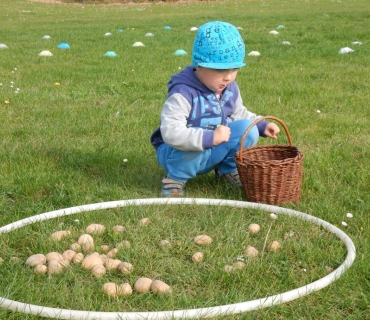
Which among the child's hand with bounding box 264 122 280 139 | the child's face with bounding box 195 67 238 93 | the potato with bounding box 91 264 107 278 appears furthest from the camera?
the child's hand with bounding box 264 122 280 139

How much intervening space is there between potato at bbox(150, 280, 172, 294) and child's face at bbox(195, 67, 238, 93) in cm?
145

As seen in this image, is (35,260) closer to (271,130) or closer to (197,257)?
(197,257)

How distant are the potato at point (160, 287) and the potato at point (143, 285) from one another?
2 centimetres

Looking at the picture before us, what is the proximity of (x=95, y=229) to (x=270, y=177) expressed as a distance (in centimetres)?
102

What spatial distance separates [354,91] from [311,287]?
13.6ft

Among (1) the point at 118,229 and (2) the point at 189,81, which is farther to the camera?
(2) the point at 189,81

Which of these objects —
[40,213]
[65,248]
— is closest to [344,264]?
[65,248]

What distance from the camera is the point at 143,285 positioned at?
2.39 m

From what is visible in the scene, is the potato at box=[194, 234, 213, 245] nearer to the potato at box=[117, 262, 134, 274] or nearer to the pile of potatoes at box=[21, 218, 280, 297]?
the pile of potatoes at box=[21, 218, 280, 297]

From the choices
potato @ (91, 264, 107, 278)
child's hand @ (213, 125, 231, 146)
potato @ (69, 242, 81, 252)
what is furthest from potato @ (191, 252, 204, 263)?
child's hand @ (213, 125, 231, 146)

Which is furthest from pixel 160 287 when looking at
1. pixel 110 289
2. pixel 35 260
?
pixel 35 260

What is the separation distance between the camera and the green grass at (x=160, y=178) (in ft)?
8.05

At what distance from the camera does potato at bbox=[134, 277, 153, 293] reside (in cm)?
239

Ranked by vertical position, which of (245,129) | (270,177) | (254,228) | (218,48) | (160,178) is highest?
(218,48)
